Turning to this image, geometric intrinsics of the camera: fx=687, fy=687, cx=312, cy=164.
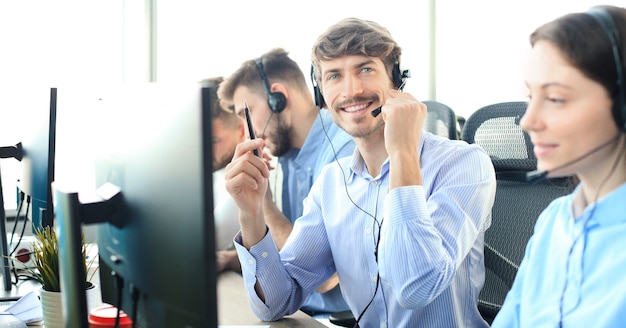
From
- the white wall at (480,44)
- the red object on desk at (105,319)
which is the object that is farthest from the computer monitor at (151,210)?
the white wall at (480,44)

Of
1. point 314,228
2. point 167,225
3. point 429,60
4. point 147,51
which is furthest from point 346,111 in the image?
Answer: point 429,60

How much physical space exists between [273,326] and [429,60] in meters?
2.69

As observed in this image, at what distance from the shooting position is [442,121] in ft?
7.14

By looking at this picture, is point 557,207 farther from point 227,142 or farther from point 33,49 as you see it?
point 33,49

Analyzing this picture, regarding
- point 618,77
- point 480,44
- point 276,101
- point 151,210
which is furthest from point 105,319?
point 480,44

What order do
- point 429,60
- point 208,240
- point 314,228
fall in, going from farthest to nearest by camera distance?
point 429,60
point 314,228
point 208,240

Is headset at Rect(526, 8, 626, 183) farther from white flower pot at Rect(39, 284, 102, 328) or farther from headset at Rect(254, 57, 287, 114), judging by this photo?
headset at Rect(254, 57, 287, 114)

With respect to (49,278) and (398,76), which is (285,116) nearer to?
(398,76)

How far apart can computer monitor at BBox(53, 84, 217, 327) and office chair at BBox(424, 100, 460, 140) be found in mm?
1233

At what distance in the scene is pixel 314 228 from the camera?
159 centimetres

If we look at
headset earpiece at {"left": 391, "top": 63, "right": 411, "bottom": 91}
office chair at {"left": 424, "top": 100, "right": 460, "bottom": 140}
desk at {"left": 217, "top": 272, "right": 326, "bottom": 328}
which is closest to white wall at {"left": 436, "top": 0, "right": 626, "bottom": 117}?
office chair at {"left": 424, "top": 100, "right": 460, "bottom": 140}

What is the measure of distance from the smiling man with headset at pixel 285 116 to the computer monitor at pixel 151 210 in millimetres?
1208

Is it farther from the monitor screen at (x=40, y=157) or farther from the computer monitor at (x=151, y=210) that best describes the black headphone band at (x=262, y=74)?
the computer monitor at (x=151, y=210)

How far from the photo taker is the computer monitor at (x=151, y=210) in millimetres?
713
